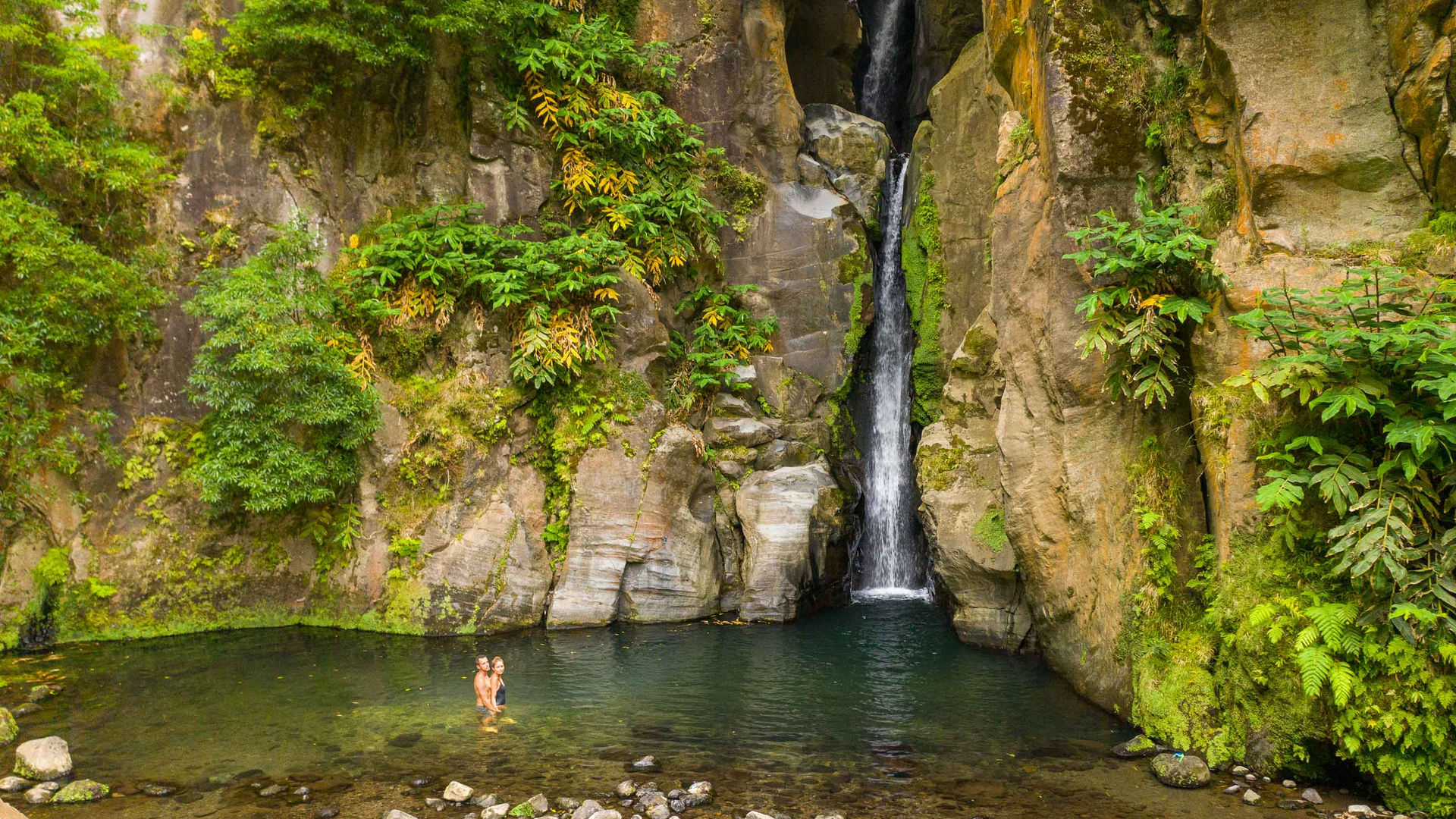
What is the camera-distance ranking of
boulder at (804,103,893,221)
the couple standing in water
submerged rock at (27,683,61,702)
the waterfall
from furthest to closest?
the waterfall → boulder at (804,103,893,221) → submerged rock at (27,683,61,702) → the couple standing in water

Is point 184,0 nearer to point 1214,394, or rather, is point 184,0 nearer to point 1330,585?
point 1214,394

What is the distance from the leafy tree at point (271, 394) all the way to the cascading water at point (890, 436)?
9537 millimetres

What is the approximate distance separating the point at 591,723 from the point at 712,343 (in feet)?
26.5

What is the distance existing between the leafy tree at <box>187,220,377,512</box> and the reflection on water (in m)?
2.52

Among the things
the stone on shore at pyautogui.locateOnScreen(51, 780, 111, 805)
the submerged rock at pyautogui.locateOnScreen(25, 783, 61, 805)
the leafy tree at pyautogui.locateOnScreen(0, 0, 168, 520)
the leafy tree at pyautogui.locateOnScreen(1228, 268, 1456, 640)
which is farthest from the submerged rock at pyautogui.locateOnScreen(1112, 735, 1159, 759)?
the leafy tree at pyautogui.locateOnScreen(0, 0, 168, 520)

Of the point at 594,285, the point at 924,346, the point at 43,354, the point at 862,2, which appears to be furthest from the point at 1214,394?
the point at 862,2

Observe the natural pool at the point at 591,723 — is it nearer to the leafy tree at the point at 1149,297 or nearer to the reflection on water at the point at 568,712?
the reflection on water at the point at 568,712

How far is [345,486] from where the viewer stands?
1355 centimetres

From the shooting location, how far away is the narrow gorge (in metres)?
6.85

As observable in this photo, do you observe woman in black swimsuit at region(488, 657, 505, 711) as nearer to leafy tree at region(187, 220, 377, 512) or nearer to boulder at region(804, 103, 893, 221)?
leafy tree at region(187, 220, 377, 512)

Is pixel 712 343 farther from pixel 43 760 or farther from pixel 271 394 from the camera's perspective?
pixel 43 760

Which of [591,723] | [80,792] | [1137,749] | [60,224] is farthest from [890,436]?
[60,224]

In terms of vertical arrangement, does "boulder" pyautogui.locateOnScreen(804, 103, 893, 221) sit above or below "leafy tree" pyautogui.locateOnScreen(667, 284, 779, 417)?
above

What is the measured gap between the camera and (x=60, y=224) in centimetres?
1156
